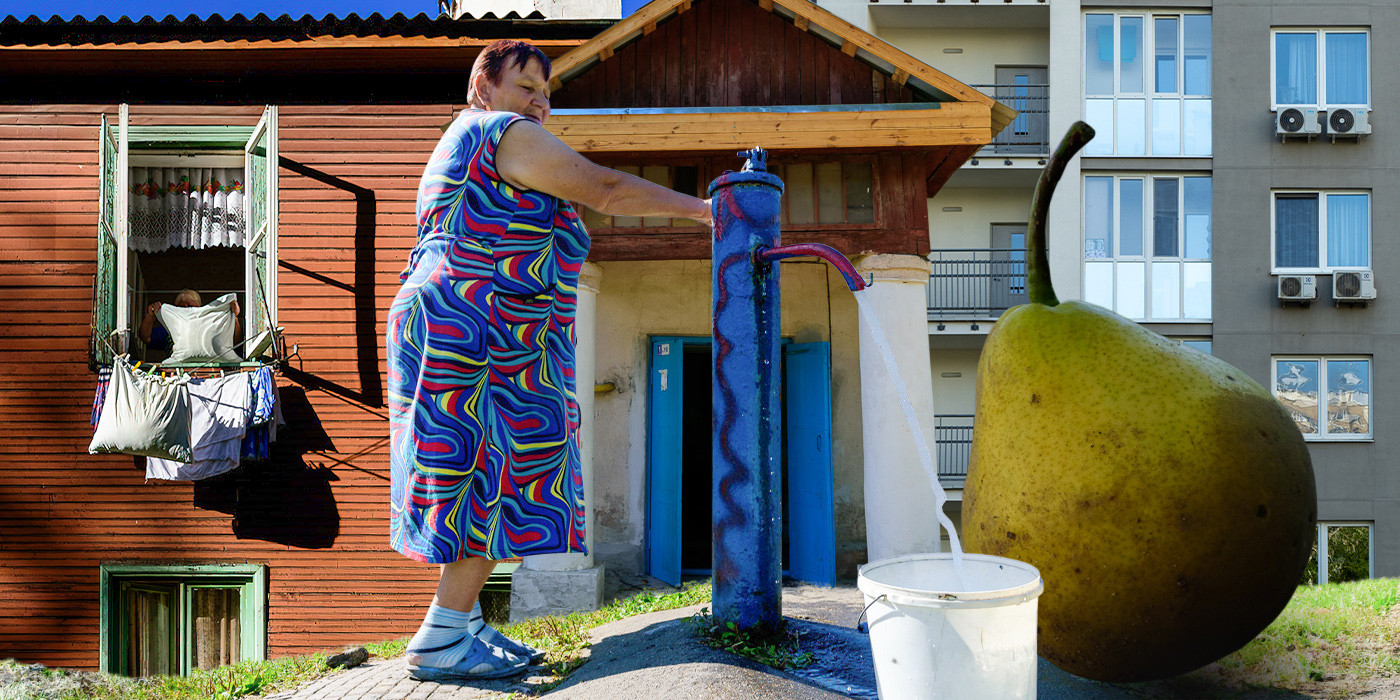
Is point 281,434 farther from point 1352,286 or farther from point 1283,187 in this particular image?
point 1352,286

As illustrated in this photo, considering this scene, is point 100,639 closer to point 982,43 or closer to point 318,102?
point 318,102

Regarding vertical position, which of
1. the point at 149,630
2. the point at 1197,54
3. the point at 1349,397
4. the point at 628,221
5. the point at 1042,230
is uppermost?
the point at 1197,54

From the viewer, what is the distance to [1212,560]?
233 centimetres

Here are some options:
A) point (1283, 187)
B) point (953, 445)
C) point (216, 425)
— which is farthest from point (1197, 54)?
point (216, 425)

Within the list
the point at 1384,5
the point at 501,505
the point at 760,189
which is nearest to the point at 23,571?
the point at 501,505

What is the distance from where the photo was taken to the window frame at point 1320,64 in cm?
1827

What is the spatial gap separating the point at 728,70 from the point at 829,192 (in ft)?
4.51

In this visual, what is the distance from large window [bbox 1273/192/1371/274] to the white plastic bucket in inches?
765

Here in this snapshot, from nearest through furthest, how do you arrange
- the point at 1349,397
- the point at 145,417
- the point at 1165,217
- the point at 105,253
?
1. the point at 145,417
2. the point at 105,253
3. the point at 1349,397
4. the point at 1165,217

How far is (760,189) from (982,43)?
19.1m

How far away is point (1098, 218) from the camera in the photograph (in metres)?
18.7

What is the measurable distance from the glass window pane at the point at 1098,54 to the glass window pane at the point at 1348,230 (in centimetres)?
508

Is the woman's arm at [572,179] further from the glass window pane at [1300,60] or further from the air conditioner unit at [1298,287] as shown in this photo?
the glass window pane at [1300,60]

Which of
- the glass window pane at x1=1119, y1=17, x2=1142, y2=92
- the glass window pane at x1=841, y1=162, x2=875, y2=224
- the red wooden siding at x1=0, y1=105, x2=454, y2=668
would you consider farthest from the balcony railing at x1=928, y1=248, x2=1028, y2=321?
the red wooden siding at x1=0, y1=105, x2=454, y2=668
